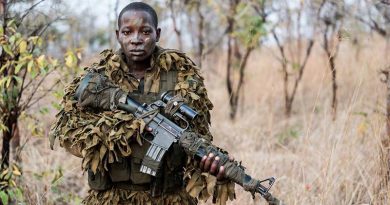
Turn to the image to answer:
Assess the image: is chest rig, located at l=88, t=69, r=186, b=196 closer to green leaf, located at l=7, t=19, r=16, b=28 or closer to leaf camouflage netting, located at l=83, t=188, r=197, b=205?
Result: leaf camouflage netting, located at l=83, t=188, r=197, b=205

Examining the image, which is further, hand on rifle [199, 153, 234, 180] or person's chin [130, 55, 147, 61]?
person's chin [130, 55, 147, 61]

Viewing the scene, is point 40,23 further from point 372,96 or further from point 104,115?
point 372,96

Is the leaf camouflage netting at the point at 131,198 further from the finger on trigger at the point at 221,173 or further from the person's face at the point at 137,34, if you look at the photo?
the person's face at the point at 137,34

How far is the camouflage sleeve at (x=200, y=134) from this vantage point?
2119 mm

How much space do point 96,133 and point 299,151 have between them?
2.83 m

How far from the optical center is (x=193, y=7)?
6.04m

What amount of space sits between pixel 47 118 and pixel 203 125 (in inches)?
131

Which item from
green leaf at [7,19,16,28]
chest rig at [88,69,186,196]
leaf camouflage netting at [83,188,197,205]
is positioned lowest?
leaf camouflage netting at [83,188,197,205]

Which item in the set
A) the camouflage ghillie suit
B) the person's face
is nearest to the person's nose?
the person's face

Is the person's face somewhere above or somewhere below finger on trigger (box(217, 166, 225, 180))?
above

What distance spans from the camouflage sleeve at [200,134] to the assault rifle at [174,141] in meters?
0.08

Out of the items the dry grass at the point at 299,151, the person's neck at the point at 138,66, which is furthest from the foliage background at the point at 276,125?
the person's neck at the point at 138,66

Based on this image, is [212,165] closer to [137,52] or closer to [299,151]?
[137,52]

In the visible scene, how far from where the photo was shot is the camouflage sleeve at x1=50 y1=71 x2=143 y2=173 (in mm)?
2104
